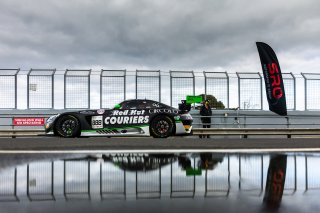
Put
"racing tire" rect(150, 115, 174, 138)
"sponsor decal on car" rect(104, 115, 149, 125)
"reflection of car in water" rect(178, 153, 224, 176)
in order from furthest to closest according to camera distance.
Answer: "racing tire" rect(150, 115, 174, 138), "sponsor decal on car" rect(104, 115, 149, 125), "reflection of car in water" rect(178, 153, 224, 176)

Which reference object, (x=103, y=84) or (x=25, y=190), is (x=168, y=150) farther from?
(x=103, y=84)

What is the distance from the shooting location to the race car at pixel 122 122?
31.6ft

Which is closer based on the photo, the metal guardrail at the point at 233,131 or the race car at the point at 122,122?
the race car at the point at 122,122

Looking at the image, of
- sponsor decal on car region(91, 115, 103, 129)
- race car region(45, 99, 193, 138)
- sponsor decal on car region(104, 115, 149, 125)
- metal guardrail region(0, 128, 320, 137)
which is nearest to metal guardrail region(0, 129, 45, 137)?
metal guardrail region(0, 128, 320, 137)

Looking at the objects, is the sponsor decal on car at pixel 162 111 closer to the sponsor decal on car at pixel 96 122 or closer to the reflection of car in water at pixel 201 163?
the sponsor decal on car at pixel 96 122

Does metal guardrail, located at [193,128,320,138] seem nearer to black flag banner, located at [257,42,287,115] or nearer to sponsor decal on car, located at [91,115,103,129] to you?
black flag banner, located at [257,42,287,115]

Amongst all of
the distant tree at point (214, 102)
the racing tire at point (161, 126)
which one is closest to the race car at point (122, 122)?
the racing tire at point (161, 126)

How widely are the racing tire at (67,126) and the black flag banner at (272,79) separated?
11119 millimetres

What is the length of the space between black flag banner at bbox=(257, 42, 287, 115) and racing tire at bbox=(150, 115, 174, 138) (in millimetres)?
8591

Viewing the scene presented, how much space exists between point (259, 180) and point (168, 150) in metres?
2.93

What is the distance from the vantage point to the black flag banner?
16094mm

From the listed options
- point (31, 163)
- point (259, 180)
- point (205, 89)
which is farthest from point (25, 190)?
point (205, 89)

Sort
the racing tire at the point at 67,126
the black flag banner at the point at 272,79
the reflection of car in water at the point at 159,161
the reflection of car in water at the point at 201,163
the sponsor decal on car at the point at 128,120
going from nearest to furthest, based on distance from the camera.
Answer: the reflection of car in water at the point at 201,163, the reflection of car in water at the point at 159,161, the racing tire at the point at 67,126, the sponsor decal on car at the point at 128,120, the black flag banner at the point at 272,79

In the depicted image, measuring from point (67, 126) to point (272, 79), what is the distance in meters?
12.0
